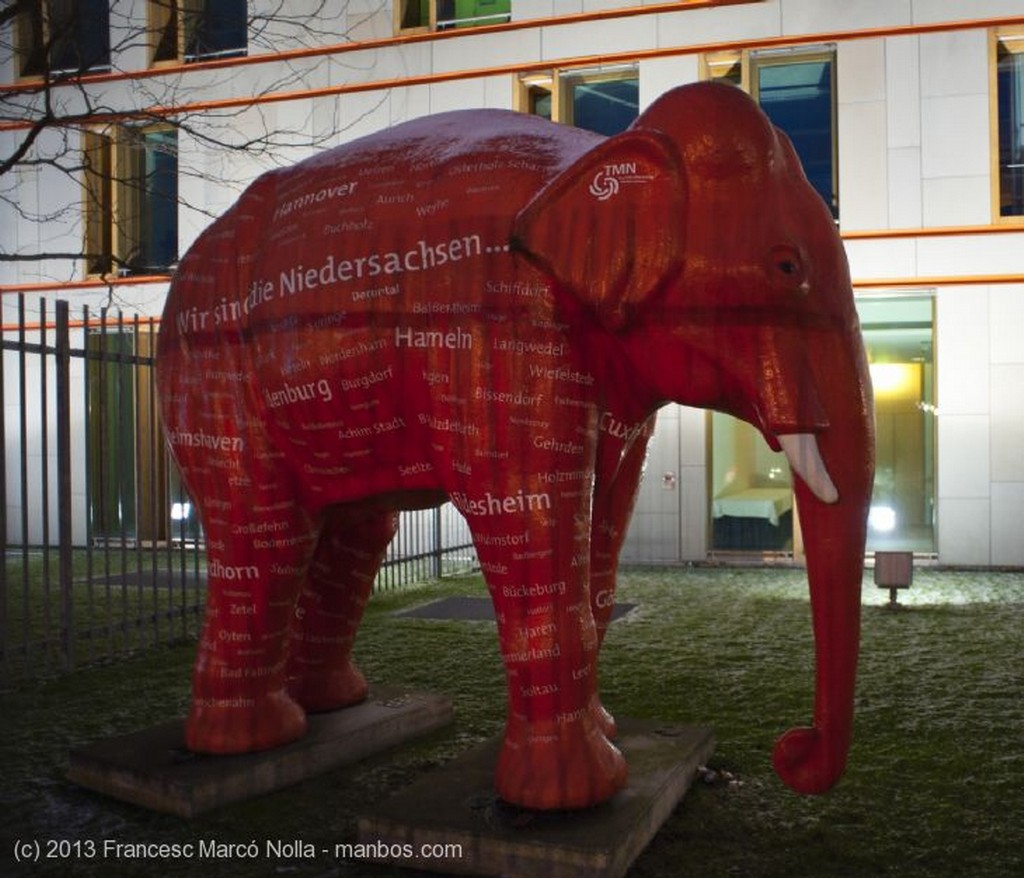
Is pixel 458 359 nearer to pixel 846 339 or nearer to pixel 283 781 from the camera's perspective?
pixel 846 339

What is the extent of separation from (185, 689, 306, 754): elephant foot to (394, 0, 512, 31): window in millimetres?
11442

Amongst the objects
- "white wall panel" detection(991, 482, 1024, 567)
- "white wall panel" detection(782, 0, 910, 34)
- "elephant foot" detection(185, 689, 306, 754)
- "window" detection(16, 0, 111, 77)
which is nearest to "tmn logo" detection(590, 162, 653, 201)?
"elephant foot" detection(185, 689, 306, 754)

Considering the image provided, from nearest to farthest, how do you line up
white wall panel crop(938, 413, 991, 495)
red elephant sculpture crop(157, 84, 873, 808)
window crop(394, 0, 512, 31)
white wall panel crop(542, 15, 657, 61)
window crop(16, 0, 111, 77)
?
1. red elephant sculpture crop(157, 84, 873, 808)
2. window crop(16, 0, 111, 77)
3. white wall panel crop(938, 413, 991, 495)
4. white wall panel crop(542, 15, 657, 61)
5. window crop(394, 0, 512, 31)

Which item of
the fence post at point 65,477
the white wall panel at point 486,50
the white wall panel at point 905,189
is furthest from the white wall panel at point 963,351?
the fence post at point 65,477

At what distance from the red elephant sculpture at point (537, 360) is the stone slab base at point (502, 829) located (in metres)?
0.11

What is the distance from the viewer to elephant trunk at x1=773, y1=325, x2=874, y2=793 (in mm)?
3041

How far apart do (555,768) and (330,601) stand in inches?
65.0

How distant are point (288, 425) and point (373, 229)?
791mm

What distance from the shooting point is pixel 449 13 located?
45.5 feet

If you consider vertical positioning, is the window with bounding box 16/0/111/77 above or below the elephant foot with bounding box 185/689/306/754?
above

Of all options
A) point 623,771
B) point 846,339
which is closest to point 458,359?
point 846,339

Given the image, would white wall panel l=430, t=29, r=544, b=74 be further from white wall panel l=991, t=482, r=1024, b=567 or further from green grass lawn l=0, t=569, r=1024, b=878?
white wall panel l=991, t=482, r=1024, b=567

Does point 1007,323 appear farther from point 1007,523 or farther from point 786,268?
point 786,268

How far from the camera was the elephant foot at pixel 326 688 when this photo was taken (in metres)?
4.73
